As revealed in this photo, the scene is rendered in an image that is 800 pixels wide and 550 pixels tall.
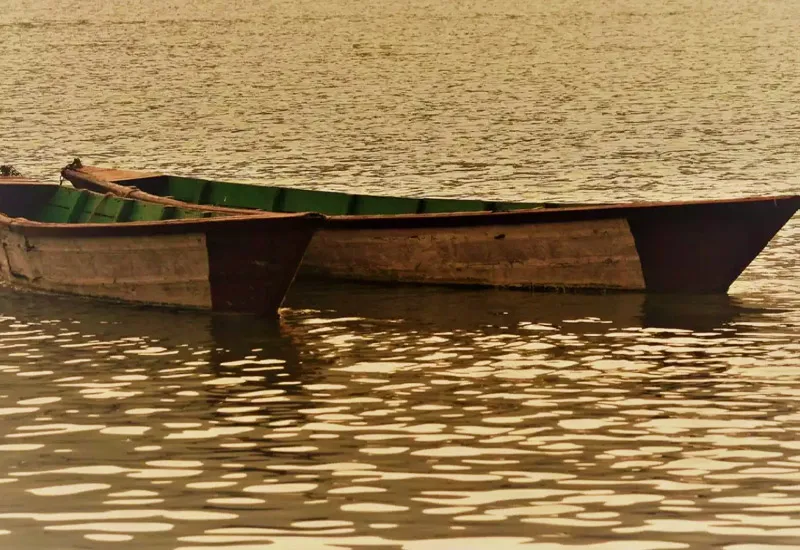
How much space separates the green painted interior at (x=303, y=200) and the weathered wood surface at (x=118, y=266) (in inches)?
163

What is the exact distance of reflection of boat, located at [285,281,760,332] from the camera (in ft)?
65.2

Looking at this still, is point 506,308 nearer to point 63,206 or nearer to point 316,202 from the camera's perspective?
point 316,202

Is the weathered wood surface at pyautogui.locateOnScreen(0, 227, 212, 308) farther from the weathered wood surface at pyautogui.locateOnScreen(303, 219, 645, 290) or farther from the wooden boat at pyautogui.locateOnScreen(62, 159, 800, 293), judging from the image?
the weathered wood surface at pyautogui.locateOnScreen(303, 219, 645, 290)

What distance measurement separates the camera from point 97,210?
24203mm

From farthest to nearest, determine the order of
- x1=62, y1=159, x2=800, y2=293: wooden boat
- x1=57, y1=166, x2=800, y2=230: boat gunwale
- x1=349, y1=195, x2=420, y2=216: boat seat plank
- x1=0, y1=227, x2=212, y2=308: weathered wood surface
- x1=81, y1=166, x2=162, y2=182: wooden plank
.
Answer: x1=81, y1=166, x2=162, y2=182: wooden plank, x1=349, y1=195, x2=420, y2=216: boat seat plank, x1=62, y1=159, x2=800, y2=293: wooden boat, x1=57, y1=166, x2=800, y2=230: boat gunwale, x1=0, y1=227, x2=212, y2=308: weathered wood surface

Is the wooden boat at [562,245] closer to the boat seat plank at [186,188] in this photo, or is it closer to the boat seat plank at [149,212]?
the boat seat plank at [149,212]

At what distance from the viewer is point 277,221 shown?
1966 centimetres

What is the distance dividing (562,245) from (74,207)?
722 centimetres

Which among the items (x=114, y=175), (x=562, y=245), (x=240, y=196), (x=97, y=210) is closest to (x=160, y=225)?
(x=97, y=210)

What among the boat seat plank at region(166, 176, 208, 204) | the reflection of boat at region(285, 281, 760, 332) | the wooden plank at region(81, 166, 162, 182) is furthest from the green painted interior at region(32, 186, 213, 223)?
the boat seat plank at region(166, 176, 208, 204)

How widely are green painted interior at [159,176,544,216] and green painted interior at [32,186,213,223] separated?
1.69 metres

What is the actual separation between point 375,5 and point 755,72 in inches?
3557

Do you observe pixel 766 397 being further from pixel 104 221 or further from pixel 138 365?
pixel 104 221

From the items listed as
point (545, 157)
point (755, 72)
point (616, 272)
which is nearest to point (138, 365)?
point (616, 272)
